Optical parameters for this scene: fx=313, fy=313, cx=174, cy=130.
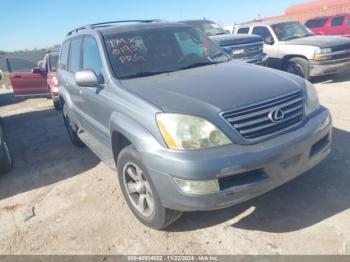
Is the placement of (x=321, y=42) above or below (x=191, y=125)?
below

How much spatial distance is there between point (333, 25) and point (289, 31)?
22.6ft

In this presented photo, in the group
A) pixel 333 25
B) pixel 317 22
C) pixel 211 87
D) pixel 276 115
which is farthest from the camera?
pixel 317 22

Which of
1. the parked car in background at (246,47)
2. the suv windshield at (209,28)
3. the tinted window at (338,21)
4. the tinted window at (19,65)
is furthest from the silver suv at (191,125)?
the tinted window at (338,21)

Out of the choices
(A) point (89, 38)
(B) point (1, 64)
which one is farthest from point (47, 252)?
(B) point (1, 64)

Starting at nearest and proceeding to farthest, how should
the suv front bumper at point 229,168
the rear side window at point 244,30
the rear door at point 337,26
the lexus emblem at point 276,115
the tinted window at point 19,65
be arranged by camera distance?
1. the suv front bumper at point 229,168
2. the lexus emblem at point 276,115
3. the tinted window at point 19,65
4. the rear side window at point 244,30
5. the rear door at point 337,26

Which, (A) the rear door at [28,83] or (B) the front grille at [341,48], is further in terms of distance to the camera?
(A) the rear door at [28,83]

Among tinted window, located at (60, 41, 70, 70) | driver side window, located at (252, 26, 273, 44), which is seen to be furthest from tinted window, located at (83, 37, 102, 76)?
driver side window, located at (252, 26, 273, 44)

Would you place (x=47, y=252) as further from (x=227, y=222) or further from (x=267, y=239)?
(x=267, y=239)

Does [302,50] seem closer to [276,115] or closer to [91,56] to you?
[91,56]

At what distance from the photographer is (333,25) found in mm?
14656

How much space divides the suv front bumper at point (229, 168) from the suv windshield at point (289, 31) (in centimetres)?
739

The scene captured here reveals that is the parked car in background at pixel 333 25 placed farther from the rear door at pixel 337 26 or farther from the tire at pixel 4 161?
the tire at pixel 4 161

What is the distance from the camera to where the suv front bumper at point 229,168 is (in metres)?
2.34

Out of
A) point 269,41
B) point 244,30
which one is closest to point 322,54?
point 269,41
